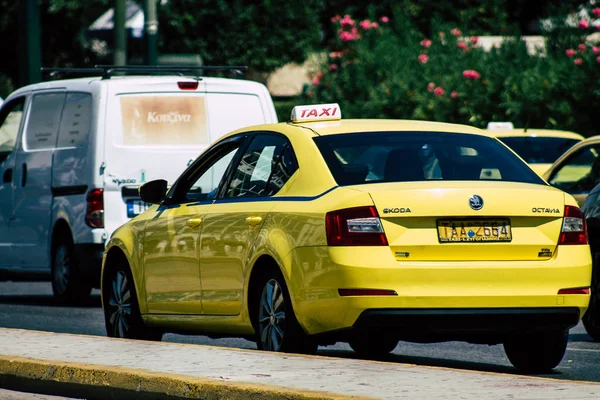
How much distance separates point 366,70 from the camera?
2609 centimetres

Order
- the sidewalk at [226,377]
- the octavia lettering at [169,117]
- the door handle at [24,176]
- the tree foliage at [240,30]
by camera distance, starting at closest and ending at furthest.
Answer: the sidewalk at [226,377], the octavia lettering at [169,117], the door handle at [24,176], the tree foliage at [240,30]

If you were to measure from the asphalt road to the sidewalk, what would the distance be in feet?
5.60

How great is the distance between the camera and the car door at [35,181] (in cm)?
1455

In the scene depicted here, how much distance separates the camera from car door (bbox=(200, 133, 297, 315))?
877cm

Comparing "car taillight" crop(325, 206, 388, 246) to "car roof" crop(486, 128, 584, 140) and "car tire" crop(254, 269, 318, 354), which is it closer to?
"car tire" crop(254, 269, 318, 354)

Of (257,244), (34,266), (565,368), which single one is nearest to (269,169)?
(257,244)

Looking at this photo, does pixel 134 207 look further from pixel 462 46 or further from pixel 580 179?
pixel 462 46

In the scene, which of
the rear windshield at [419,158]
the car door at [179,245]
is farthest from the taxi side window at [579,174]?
the car door at [179,245]

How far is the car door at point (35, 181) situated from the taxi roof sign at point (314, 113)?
5536 mm

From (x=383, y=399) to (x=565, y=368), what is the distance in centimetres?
318

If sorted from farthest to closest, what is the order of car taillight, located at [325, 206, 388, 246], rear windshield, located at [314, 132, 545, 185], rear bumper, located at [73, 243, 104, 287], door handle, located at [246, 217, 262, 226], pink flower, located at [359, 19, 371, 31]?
pink flower, located at [359, 19, 371, 31] → rear bumper, located at [73, 243, 104, 287] → door handle, located at [246, 217, 262, 226] → rear windshield, located at [314, 132, 545, 185] → car taillight, located at [325, 206, 388, 246]

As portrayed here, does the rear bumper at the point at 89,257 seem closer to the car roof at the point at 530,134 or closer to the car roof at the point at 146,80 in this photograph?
the car roof at the point at 146,80

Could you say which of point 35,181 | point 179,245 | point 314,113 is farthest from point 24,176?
point 314,113

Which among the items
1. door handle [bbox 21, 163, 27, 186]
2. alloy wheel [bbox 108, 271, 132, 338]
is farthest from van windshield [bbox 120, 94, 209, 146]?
alloy wheel [bbox 108, 271, 132, 338]
